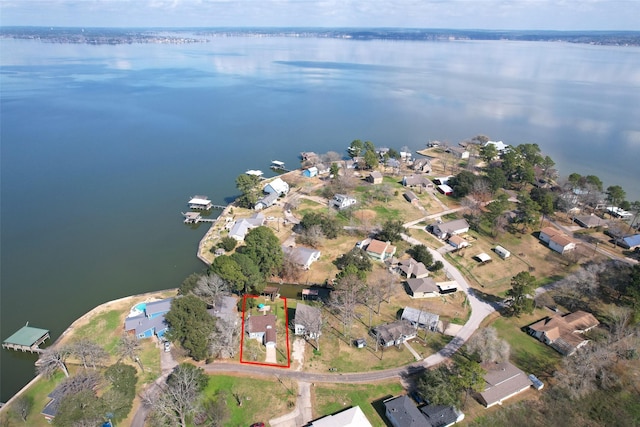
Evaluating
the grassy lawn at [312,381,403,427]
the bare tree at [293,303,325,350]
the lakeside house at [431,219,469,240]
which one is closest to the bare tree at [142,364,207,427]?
the grassy lawn at [312,381,403,427]

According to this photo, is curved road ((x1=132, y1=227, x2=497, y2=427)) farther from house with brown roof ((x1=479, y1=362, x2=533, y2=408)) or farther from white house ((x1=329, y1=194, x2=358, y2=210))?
A: white house ((x1=329, y1=194, x2=358, y2=210))

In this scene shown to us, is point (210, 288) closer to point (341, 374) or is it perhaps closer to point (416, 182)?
point (341, 374)

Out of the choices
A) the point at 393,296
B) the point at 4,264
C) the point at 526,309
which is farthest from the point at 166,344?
the point at 526,309

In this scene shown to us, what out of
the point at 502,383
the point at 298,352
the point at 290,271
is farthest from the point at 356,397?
the point at 290,271

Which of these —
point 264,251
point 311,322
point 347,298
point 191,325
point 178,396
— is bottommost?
point 178,396

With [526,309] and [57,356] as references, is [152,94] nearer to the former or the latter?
[57,356]

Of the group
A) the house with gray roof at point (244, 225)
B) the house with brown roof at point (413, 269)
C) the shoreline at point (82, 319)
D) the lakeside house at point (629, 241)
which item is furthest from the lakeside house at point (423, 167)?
the shoreline at point (82, 319)

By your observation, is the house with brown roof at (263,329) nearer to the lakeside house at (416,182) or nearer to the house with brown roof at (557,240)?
the house with brown roof at (557,240)
